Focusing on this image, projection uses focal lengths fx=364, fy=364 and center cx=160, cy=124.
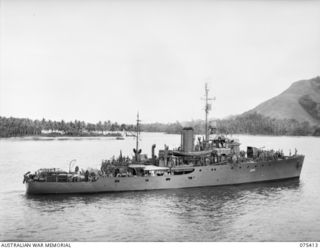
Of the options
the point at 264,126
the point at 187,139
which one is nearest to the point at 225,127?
the point at 264,126

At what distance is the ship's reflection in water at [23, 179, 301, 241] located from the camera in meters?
16.8

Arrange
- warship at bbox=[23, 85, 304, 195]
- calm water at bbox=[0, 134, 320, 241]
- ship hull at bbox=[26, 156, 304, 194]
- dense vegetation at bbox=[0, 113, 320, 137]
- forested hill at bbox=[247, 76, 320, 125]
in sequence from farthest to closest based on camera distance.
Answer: dense vegetation at bbox=[0, 113, 320, 137] < forested hill at bbox=[247, 76, 320, 125] < warship at bbox=[23, 85, 304, 195] < ship hull at bbox=[26, 156, 304, 194] < calm water at bbox=[0, 134, 320, 241]

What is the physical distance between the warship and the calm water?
2.67 feet

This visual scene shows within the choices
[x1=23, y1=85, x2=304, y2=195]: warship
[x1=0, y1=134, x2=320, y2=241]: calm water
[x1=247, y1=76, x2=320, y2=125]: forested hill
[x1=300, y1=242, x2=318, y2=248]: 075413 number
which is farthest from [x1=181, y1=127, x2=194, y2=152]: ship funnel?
[x1=300, y1=242, x2=318, y2=248]: 075413 number

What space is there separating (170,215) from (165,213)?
50 cm

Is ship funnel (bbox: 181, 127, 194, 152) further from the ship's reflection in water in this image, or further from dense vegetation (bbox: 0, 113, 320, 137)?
dense vegetation (bbox: 0, 113, 320, 137)

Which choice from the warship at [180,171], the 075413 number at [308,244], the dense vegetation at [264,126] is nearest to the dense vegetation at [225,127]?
the dense vegetation at [264,126]

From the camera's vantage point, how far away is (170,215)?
20.2 meters

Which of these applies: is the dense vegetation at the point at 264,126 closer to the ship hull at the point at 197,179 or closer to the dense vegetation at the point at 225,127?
the dense vegetation at the point at 225,127

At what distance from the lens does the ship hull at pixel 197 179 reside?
25281mm

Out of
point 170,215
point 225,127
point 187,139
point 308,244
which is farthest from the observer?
point 225,127

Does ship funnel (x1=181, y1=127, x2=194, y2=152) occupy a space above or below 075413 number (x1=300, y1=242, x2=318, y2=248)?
above

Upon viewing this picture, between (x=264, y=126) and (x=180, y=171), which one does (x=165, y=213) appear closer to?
(x=180, y=171)

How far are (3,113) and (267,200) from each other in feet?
58.9
